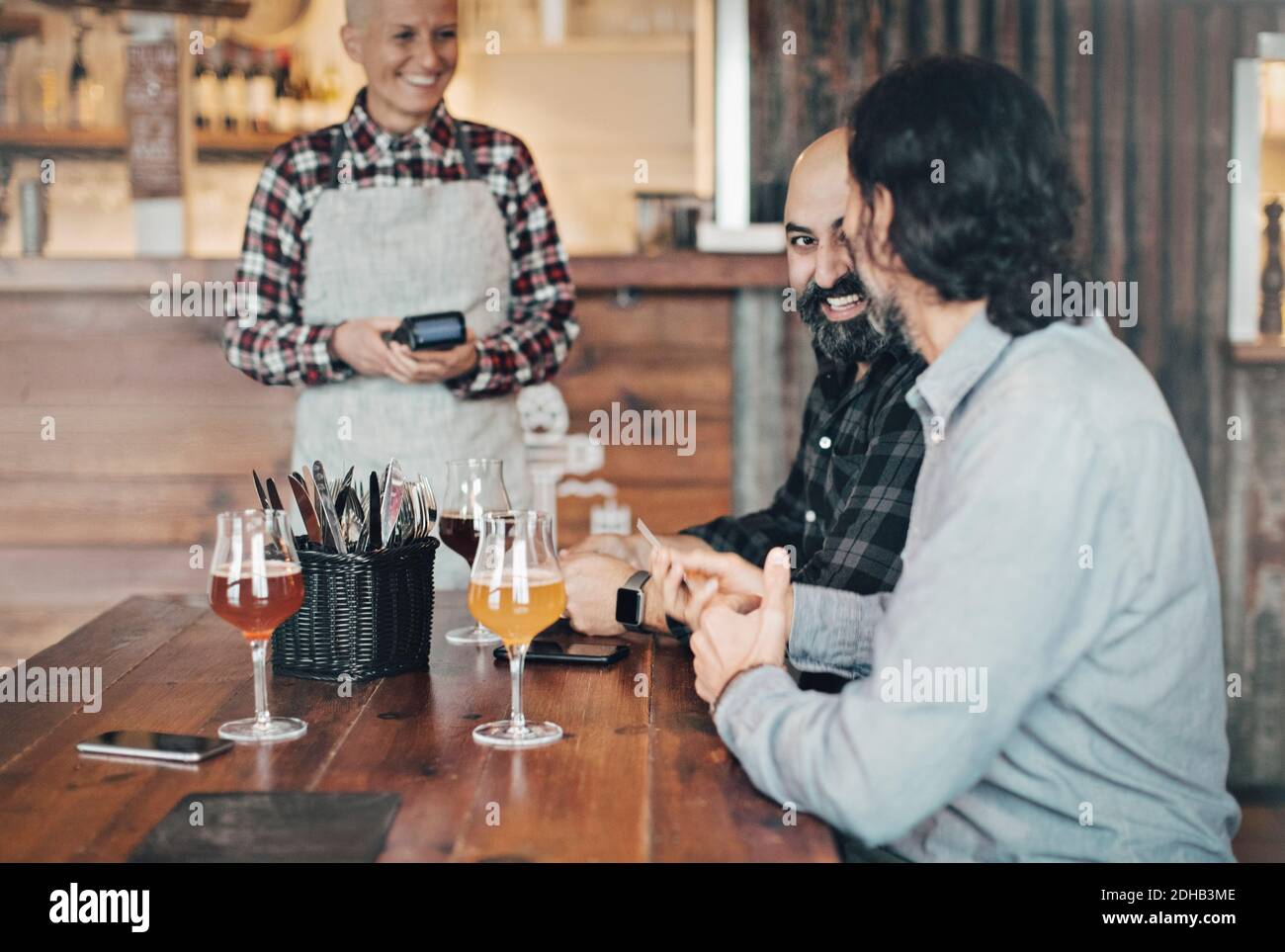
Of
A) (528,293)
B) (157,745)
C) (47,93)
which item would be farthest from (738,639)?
(47,93)

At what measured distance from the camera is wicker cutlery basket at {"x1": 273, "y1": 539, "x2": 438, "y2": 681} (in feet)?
4.79

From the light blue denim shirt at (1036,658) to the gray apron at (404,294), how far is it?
148 centimetres

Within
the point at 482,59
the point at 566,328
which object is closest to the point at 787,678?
the point at 566,328

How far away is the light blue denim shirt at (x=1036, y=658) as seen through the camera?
3.47ft

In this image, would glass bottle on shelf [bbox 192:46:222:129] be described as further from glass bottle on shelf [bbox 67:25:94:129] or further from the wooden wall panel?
the wooden wall panel

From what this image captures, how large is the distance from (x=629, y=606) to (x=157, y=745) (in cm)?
58

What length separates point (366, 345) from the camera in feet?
7.82

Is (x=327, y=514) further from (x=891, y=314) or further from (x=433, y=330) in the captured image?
(x=433, y=330)

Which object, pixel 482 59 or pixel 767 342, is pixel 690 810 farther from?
pixel 482 59

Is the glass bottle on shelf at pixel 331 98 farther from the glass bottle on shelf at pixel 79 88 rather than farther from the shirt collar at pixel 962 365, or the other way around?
the shirt collar at pixel 962 365

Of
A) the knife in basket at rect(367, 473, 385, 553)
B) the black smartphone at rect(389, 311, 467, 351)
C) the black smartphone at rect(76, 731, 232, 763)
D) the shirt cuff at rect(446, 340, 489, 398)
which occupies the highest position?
the black smartphone at rect(389, 311, 467, 351)

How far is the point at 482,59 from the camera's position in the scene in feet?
15.8

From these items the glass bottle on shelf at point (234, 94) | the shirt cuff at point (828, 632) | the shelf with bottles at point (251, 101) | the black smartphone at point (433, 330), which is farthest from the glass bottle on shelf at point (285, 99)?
the shirt cuff at point (828, 632)

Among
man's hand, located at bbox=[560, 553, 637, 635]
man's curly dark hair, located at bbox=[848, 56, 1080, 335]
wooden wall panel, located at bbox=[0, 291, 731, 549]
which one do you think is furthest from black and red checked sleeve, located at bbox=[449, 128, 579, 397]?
man's curly dark hair, located at bbox=[848, 56, 1080, 335]
